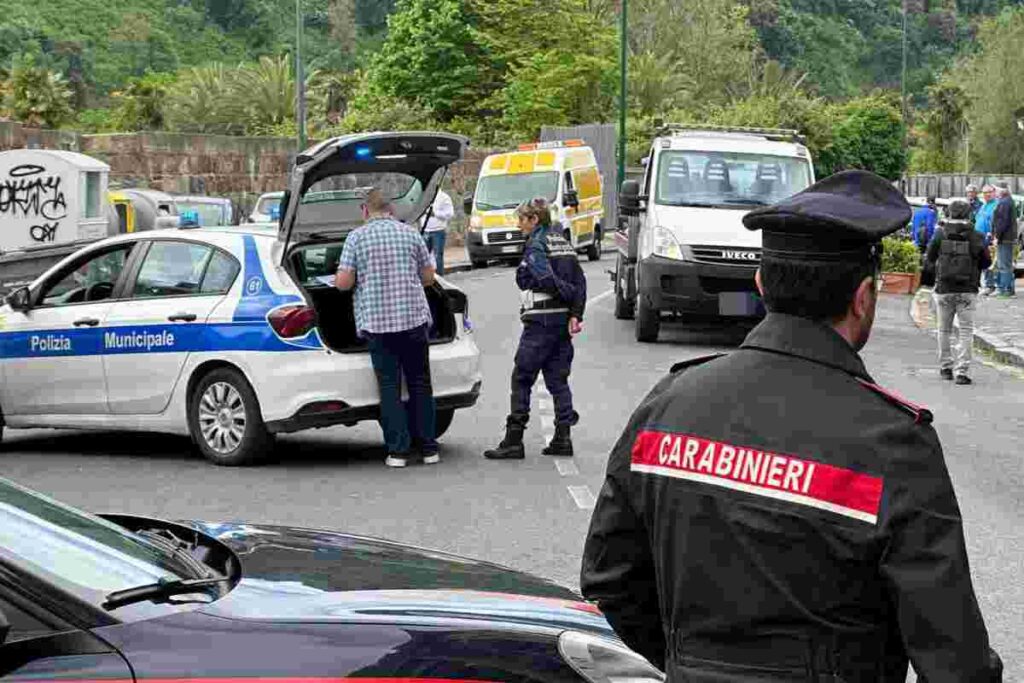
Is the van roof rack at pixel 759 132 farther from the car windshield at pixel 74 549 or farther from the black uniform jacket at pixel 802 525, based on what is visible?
the black uniform jacket at pixel 802 525

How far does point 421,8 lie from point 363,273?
50506 millimetres

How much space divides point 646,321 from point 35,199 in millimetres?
8026

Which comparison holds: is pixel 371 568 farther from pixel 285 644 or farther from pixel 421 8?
pixel 421 8

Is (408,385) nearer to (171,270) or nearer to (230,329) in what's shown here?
(230,329)

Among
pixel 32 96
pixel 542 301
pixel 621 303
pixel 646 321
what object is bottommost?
pixel 621 303

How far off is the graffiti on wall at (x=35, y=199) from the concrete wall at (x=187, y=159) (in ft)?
12.0

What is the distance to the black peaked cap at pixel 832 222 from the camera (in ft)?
9.51

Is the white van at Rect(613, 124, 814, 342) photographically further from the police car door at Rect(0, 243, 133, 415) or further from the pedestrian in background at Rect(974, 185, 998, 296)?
the police car door at Rect(0, 243, 133, 415)

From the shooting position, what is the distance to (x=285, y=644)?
3.77m

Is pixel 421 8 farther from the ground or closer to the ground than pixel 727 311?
farther from the ground

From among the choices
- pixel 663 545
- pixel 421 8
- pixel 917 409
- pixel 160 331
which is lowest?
pixel 160 331

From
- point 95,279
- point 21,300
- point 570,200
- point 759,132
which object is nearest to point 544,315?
point 95,279

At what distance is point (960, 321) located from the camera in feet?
53.5

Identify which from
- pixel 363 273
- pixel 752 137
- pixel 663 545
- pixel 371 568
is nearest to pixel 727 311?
pixel 752 137
